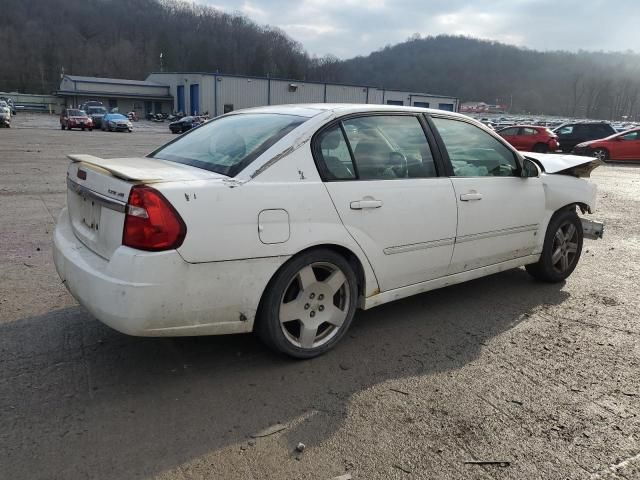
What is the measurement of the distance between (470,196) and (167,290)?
95.0 inches

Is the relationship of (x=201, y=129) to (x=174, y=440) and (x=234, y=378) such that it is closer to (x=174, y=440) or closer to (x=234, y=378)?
(x=234, y=378)

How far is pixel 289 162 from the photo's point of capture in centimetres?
307

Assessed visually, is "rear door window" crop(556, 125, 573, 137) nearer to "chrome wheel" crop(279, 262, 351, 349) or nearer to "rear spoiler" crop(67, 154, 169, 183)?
"chrome wheel" crop(279, 262, 351, 349)

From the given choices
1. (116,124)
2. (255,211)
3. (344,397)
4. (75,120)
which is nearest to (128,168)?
(255,211)

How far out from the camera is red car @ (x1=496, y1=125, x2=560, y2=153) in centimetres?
2256

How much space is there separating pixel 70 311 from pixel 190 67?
139 metres

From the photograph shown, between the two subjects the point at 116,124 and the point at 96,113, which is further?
the point at 96,113

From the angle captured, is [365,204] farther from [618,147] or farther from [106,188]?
[618,147]

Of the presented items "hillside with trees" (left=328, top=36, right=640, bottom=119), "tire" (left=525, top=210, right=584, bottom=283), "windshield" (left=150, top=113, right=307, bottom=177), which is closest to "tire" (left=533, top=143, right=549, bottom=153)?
"tire" (left=525, top=210, right=584, bottom=283)

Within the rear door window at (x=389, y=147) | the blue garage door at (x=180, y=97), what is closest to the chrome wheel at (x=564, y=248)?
the rear door window at (x=389, y=147)

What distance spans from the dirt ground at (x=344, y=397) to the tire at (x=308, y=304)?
0.49 feet

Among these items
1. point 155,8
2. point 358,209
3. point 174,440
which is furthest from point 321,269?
point 155,8

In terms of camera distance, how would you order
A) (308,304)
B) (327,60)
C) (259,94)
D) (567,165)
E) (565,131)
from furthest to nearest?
(327,60), (259,94), (565,131), (567,165), (308,304)

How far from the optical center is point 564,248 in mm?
4973
